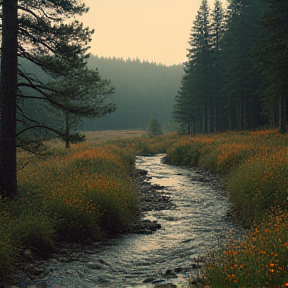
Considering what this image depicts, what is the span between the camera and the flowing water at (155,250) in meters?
6.82

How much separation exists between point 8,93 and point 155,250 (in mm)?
6404

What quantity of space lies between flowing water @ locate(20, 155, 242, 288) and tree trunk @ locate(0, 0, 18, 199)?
3.69 metres

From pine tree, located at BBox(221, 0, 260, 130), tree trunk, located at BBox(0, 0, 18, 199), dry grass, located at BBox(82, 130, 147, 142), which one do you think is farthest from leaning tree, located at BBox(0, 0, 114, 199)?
dry grass, located at BBox(82, 130, 147, 142)

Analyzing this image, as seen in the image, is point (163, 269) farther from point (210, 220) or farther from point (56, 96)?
point (56, 96)

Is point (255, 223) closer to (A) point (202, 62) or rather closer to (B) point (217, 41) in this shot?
(A) point (202, 62)

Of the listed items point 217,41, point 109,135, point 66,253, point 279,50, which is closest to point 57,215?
point 66,253

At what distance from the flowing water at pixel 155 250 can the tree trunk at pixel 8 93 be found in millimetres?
3692

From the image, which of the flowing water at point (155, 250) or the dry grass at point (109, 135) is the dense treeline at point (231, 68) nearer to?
the flowing water at point (155, 250)

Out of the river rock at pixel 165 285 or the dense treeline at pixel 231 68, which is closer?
the river rock at pixel 165 285

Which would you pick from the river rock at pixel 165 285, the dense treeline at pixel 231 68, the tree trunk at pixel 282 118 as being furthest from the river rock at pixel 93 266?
the dense treeline at pixel 231 68

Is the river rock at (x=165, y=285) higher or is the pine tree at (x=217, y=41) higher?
the pine tree at (x=217, y=41)

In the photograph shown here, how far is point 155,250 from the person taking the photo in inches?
343

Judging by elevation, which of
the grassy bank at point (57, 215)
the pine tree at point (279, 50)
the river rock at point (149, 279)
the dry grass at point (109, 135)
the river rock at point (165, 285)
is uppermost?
the pine tree at point (279, 50)

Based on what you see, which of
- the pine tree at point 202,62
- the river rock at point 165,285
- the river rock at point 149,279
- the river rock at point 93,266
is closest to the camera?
the river rock at point 165,285
